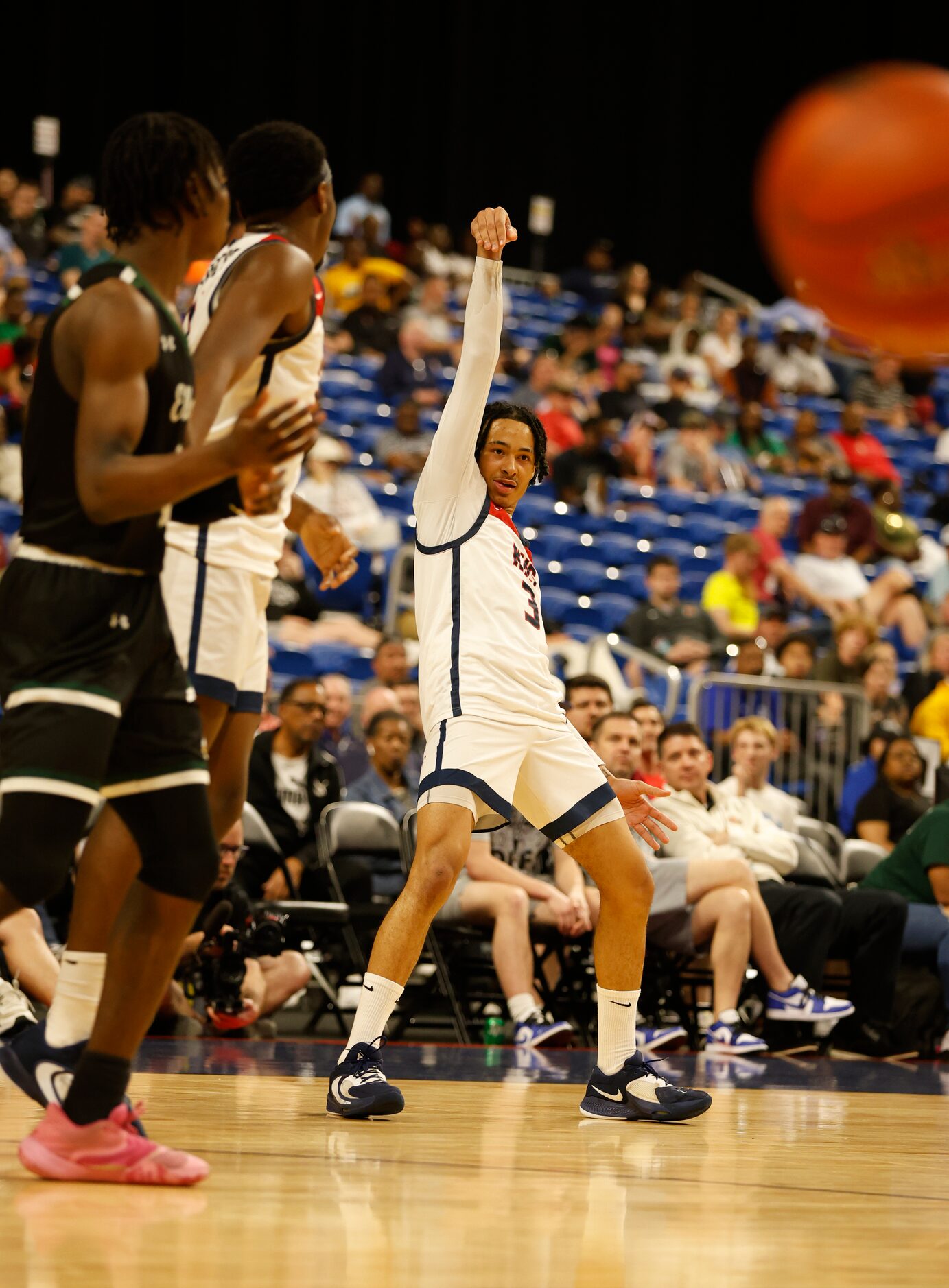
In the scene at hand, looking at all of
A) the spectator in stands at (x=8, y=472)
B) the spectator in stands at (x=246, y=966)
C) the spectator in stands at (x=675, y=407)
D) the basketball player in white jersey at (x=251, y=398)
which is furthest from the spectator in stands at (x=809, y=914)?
the spectator in stands at (x=675, y=407)

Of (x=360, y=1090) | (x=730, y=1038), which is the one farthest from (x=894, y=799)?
(x=360, y=1090)

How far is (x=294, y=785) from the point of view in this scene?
7.95 m

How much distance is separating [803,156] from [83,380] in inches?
201

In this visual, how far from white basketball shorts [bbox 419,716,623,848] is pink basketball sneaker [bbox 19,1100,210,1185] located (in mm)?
1542

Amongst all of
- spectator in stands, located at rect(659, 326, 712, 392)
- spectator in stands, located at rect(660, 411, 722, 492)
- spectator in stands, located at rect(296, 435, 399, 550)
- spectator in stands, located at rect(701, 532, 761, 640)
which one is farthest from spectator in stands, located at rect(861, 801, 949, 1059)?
spectator in stands, located at rect(659, 326, 712, 392)

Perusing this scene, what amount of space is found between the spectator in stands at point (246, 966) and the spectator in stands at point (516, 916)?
0.67 m

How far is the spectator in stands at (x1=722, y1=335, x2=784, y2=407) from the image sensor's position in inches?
706

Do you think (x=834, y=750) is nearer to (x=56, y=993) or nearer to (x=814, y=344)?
(x=56, y=993)

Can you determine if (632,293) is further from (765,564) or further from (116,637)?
(116,637)

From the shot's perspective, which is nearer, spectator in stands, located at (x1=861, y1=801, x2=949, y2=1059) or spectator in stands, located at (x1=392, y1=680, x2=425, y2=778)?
spectator in stands, located at (x1=861, y1=801, x2=949, y2=1059)

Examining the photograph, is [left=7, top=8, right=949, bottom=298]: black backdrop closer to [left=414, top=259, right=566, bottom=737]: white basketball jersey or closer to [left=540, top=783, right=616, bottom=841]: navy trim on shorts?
[left=414, top=259, right=566, bottom=737]: white basketball jersey

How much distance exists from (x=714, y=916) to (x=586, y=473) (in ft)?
24.1

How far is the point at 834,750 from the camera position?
34.5 ft

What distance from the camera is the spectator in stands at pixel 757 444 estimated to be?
1661cm
